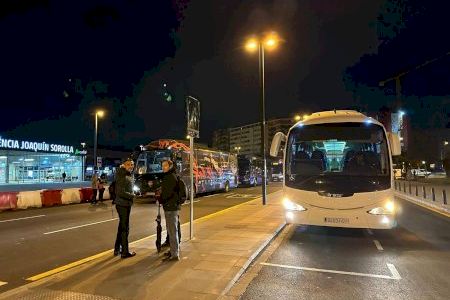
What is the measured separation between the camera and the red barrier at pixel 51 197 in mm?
21328

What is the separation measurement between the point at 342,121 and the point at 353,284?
207 inches

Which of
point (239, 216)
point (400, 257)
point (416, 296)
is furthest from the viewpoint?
point (239, 216)

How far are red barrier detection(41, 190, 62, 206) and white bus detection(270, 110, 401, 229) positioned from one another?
48.1ft

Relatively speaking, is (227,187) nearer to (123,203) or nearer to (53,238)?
(53,238)

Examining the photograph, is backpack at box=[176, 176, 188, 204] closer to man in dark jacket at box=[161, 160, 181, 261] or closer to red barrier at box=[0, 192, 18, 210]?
man in dark jacket at box=[161, 160, 181, 261]

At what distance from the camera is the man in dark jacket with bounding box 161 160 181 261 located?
778 cm

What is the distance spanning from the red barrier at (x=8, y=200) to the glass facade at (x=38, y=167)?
33585 millimetres

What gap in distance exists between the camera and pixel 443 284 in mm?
6688

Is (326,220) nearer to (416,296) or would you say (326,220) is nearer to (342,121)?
(342,121)

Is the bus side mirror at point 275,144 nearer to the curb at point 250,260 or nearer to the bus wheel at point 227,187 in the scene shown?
the curb at point 250,260

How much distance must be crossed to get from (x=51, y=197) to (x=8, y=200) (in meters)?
2.66

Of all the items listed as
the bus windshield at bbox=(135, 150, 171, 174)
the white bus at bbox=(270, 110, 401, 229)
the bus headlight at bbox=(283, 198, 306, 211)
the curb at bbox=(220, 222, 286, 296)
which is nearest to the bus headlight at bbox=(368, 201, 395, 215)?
the white bus at bbox=(270, 110, 401, 229)

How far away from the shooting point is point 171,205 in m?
7.83

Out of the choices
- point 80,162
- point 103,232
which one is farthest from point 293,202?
point 80,162
